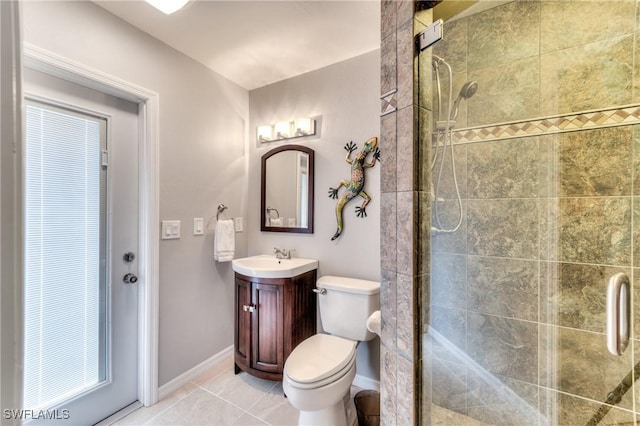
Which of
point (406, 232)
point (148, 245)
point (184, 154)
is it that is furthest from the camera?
point (184, 154)

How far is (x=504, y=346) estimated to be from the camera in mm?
1348

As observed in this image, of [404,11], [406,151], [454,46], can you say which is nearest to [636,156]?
[454,46]

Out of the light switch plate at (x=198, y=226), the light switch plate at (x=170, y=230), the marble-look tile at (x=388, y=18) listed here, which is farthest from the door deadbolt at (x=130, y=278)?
the marble-look tile at (x=388, y=18)

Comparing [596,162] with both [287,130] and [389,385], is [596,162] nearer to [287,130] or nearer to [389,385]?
[389,385]

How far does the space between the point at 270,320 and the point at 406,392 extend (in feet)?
3.58

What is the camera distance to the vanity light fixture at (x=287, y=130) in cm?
212

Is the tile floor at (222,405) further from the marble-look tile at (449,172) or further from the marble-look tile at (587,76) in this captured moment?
the marble-look tile at (587,76)

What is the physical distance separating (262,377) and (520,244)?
1751mm

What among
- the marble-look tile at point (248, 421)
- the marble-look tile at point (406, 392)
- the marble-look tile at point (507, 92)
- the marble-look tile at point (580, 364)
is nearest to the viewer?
the marble-look tile at point (406, 392)

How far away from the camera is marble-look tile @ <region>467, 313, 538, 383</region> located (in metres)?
1.31

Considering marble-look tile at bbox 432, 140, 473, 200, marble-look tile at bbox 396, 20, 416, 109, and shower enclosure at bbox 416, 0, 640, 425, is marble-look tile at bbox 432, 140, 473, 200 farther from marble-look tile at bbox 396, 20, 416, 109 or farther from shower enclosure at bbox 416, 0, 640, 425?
marble-look tile at bbox 396, 20, 416, 109

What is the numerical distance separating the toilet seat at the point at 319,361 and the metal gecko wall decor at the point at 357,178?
0.75m

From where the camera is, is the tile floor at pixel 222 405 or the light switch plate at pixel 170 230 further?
the light switch plate at pixel 170 230

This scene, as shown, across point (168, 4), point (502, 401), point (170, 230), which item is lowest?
point (502, 401)
